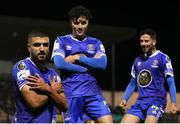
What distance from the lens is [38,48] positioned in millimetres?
4309

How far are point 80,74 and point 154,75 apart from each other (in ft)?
5.46

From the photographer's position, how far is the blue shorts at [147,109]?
22.2 ft

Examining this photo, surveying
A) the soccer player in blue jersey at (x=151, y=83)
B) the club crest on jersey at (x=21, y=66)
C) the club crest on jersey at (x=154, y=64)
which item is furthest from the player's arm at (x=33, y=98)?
the club crest on jersey at (x=154, y=64)

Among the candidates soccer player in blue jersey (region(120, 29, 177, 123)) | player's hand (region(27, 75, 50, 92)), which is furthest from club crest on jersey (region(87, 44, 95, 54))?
player's hand (region(27, 75, 50, 92))

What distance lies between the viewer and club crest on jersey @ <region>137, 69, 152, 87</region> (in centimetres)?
689

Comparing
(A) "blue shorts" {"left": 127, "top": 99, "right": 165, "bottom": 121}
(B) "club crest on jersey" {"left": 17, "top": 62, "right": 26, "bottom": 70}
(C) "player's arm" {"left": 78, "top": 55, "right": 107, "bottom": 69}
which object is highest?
(B) "club crest on jersey" {"left": 17, "top": 62, "right": 26, "bottom": 70}

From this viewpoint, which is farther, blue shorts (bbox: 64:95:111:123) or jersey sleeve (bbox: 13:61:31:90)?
blue shorts (bbox: 64:95:111:123)

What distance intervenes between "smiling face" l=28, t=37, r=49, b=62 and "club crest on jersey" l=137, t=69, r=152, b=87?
2.79 m

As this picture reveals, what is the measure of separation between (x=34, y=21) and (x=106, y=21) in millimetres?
2863

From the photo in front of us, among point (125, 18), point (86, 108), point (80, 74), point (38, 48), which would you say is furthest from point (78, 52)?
point (125, 18)

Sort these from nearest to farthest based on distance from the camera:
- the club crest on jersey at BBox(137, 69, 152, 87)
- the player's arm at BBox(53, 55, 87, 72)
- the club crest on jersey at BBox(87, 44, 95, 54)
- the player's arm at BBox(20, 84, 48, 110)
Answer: the player's arm at BBox(20, 84, 48, 110)
the player's arm at BBox(53, 55, 87, 72)
the club crest on jersey at BBox(87, 44, 95, 54)
the club crest on jersey at BBox(137, 69, 152, 87)

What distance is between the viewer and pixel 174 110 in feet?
21.2

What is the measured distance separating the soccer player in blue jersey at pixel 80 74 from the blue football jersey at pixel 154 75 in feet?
4.73

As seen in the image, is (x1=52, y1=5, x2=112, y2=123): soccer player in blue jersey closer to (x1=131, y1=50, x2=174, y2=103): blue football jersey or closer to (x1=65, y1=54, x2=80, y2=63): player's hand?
(x1=65, y1=54, x2=80, y2=63): player's hand
